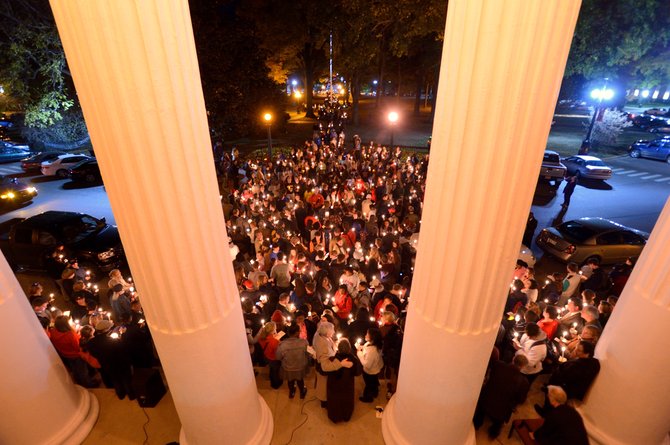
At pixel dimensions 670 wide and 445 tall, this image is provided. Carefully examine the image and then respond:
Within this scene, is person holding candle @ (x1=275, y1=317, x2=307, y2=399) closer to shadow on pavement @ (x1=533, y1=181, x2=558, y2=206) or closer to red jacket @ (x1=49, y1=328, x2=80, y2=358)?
red jacket @ (x1=49, y1=328, x2=80, y2=358)

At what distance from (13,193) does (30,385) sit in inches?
570

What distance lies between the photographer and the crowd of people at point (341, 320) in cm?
536

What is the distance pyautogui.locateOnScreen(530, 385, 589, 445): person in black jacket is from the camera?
4.28 metres

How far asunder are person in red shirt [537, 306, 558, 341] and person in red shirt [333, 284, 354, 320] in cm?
319

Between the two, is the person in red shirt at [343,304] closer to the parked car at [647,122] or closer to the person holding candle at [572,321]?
the person holding candle at [572,321]

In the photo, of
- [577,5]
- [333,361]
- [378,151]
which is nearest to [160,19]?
[577,5]

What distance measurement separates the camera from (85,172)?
18219 millimetres

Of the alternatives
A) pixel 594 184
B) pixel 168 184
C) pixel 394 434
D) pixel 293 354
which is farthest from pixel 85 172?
pixel 594 184

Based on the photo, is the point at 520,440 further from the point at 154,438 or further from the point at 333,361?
the point at 154,438

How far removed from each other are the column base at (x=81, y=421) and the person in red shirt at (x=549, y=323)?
23.8 feet

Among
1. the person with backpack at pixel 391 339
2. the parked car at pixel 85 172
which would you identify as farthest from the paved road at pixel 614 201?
the parked car at pixel 85 172

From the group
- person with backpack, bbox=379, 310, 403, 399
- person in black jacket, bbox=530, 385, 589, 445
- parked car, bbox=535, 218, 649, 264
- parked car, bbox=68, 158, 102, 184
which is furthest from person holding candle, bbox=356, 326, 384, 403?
parked car, bbox=68, 158, 102, 184

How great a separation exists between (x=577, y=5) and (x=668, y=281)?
10.7ft

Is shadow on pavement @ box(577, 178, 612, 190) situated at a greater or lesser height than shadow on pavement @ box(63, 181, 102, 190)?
greater
